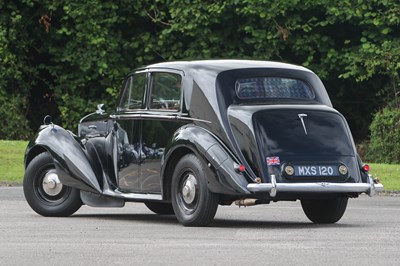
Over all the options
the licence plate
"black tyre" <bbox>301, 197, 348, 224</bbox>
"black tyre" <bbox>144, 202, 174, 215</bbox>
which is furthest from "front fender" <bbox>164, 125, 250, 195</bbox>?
"black tyre" <bbox>144, 202, 174, 215</bbox>

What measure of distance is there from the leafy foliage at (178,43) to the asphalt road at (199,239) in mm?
11921

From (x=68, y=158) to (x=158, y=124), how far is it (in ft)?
4.47

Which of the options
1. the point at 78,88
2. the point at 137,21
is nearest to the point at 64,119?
the point at 78,88

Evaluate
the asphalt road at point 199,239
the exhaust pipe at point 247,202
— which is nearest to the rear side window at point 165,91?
the asphalt road at point 199,239

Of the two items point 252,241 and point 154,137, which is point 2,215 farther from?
point 252,241

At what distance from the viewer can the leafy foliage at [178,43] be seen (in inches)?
1115

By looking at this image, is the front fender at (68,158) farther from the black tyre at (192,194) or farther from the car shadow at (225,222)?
the black tyre at (192,194)

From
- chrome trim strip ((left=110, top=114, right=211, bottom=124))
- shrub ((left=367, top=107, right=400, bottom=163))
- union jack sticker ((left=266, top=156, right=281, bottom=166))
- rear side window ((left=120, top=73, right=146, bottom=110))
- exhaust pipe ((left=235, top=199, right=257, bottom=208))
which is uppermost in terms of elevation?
rear side window ((left=120, top=73, right=146, bottom=110))

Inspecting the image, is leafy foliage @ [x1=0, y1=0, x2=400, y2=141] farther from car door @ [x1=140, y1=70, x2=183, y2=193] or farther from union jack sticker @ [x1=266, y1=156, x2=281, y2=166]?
union jack sticker @ [x1=266, y1=156, x2=281, y2=166]

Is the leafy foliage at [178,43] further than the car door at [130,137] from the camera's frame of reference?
Yes

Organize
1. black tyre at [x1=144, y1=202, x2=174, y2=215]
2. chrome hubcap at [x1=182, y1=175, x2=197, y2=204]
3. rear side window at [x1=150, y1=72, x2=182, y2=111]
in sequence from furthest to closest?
black tyre at [x1=144, y1=202, x2=174, y2=215]
rear side window at [x1=150, y1=72, x2=182, y2=111]
chrome hubcap at [x1=182, y1=175, x2=197, y2=204]

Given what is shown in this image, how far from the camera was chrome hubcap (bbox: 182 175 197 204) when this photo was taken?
1354cm

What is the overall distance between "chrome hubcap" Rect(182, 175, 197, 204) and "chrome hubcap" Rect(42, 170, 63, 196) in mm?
2239

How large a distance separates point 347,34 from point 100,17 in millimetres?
5537
